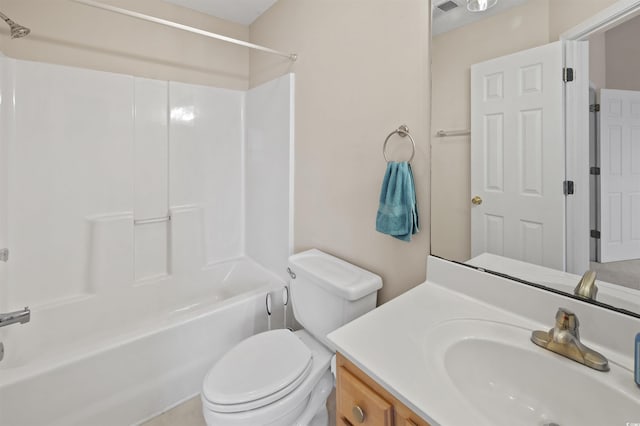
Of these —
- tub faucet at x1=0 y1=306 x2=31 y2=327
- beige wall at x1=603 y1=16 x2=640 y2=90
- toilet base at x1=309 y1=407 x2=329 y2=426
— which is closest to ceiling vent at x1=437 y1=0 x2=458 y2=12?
beige wall at x1=603 y1=16 x2=640 y2=90

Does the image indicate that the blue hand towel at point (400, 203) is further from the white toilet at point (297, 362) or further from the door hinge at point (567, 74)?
the door hinge at point (567, 74)

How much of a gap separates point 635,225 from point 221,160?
2470mm

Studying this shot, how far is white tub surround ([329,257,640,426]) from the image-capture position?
0.64 metres

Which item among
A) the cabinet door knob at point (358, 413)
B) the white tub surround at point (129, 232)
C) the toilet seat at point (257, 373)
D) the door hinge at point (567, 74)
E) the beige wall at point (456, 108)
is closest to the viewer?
the cabinet door knob at point (358, 413)

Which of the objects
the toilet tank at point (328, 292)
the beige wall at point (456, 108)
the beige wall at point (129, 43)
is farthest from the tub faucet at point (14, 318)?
the beige wall at point (456, 108)

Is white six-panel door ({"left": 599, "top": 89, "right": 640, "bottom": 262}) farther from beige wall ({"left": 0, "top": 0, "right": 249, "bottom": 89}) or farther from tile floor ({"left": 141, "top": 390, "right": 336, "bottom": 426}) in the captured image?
beige wall ({"left": 0, "top": 0, "right": 249, "bottom": 89})

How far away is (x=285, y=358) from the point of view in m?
1.32

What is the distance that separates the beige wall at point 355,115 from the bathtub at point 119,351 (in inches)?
28.5

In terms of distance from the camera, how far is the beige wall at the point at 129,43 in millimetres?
1834

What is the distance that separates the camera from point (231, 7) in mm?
2324

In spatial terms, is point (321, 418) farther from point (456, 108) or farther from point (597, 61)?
point (597, 61)

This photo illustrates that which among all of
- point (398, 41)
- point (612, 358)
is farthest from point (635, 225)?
point (398, 41)

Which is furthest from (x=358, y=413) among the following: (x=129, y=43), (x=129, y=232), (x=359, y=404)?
(x=129, y=43)

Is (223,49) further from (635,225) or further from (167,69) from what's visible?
(635,225)
